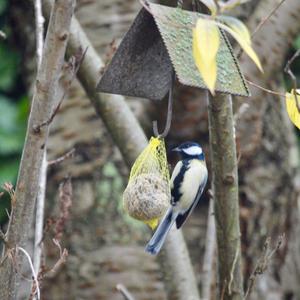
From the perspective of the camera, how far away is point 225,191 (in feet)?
6.63

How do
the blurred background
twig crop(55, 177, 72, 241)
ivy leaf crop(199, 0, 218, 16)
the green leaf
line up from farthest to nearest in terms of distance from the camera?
the green leaf, the blurred background, twig crop(55, 177, 72, 241), ivy leaf crop(199, 0, 218, 16)

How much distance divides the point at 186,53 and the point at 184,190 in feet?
1.61

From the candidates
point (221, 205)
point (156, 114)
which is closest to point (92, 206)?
point (156, 114)

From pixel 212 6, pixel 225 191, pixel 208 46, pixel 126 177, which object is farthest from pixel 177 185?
pixel 126 177

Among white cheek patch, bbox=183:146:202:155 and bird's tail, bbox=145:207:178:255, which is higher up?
white cheek patch, bbox=183:146:202:155

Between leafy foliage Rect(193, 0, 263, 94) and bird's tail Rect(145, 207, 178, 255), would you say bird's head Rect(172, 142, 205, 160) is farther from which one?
leafy foliage Rect(193, 0, 263, 94)

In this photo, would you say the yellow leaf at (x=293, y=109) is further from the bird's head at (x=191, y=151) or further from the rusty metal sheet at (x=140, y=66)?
the bird's head at (x=191, y=151)

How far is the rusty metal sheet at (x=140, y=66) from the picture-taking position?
188 centimetres

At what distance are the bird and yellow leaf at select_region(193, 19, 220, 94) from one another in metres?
0.89

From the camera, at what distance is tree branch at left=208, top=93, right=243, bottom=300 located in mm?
1957

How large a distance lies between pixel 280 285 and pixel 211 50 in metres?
2.45

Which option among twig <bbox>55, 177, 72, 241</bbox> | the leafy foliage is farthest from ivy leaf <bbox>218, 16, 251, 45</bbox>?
twig <bbox>55, 177, 72, 241</bbox>

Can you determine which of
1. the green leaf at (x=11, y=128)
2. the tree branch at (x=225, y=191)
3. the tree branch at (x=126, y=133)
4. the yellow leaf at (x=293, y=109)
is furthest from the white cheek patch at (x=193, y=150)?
the green leaf at (x=11, y=128)

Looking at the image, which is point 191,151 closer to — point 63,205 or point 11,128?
point 63,205
